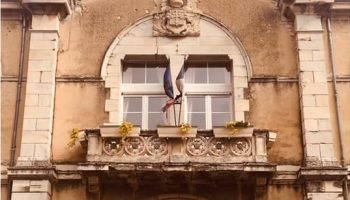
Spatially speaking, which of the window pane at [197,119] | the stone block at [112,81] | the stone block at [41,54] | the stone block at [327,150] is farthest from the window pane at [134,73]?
the stone block at [327,150]

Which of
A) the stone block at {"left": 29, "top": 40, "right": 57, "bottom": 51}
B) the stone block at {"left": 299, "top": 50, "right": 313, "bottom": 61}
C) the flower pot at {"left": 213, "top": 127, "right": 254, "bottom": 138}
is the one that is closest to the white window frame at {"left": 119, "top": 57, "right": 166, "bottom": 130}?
the stone block at {"left": 29, "top": 40, "right": 57, "bottom": 51}

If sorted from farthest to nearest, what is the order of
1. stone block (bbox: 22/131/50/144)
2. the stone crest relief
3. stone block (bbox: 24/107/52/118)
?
the stone crest relief
stone block (bbox: 24/107/52/118)
stone block (bbox: 22/131/50/144)

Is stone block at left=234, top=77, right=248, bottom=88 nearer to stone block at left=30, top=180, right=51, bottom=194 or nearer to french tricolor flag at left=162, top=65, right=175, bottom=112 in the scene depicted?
french tricolor flag at left=162, top=65, right=175, bottom=112

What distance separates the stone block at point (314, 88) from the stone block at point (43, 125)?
543 centimetres

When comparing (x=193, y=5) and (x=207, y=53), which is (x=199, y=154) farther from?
(x=193, y=5)

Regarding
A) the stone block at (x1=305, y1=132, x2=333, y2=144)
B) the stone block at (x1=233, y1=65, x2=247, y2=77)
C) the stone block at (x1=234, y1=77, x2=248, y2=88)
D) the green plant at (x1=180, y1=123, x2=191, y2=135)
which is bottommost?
the stone block at (x1=305, y1=132, x2=333, y2=144)

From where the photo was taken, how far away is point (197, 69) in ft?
49.3

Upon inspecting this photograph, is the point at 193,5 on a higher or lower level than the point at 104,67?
higher

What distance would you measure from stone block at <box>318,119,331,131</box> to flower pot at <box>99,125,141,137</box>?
377 centimetres

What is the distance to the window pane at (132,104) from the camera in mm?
14474

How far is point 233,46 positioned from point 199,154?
9.54ft

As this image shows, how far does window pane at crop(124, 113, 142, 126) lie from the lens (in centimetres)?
1430

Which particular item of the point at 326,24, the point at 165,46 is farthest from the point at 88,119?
the point at 326,24

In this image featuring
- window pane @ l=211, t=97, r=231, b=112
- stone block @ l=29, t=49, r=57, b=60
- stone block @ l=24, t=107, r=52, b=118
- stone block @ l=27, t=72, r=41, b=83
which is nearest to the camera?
stone block @ l=24, t=107, r=52, b=118
